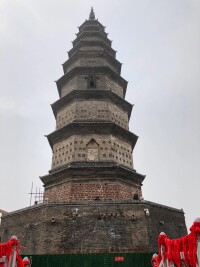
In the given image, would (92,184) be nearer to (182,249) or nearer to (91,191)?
(91,191)

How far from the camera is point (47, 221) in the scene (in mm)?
11570

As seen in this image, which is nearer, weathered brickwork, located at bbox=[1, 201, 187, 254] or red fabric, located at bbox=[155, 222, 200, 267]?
red fabric, located at bbox=[155, 222, 200, 267]

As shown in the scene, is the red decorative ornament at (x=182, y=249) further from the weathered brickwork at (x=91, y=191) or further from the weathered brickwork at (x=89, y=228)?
the weathered brickwork at (x=91, y=191)

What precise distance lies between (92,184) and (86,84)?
7072 millimetres

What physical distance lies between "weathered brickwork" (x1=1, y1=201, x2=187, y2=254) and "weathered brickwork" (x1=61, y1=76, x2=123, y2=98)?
8.18 m

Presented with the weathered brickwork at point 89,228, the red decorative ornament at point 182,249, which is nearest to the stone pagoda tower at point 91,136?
the weathered brickwork at point 89,228

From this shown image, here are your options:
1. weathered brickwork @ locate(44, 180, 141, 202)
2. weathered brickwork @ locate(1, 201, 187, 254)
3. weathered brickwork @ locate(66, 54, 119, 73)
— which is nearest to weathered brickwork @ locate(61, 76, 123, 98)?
weathered brickwork @ locate(66, 54, 119, 73)

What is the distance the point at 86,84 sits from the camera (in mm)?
17828

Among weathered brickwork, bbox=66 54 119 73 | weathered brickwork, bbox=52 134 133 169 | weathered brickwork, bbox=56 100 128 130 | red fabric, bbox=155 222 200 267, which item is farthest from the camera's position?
weathered brickwork, bbox=66 54 119 73

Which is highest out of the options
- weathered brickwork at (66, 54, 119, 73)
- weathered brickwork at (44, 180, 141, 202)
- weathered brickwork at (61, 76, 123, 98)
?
weathered brickwork at (66, 54, 119, 73)

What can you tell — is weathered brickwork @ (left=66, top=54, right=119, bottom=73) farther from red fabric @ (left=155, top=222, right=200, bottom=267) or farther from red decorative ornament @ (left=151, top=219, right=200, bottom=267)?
red fabric @ (left=155, top=222, right=200, bottom=267)

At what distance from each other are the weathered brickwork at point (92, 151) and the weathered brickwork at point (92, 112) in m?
1.32

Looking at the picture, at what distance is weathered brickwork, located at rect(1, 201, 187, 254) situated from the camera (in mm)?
11078

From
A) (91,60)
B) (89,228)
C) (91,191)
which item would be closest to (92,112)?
(91,60)
